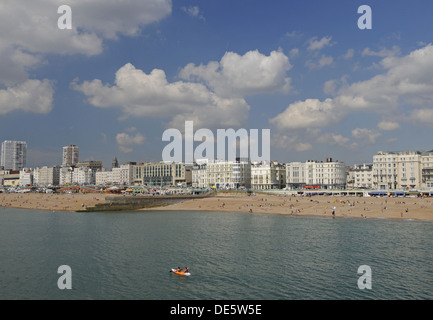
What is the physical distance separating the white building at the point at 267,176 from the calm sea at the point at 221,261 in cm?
10033

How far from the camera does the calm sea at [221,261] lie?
992 inches

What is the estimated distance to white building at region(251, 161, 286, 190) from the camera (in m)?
155

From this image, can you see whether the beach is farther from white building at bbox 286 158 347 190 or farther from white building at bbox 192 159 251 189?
white building at bbox 192 159 251 189

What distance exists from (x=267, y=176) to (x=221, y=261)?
124 m

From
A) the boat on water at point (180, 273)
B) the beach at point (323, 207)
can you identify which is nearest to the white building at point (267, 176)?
the beach at point (323, 207)

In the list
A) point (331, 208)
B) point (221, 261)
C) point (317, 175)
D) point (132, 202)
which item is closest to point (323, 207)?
point (331, 208)

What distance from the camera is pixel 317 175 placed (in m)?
144

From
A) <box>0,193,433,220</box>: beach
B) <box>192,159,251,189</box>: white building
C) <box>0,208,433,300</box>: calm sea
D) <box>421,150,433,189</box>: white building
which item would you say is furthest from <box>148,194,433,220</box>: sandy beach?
<box>192,159,251,189</box>: white building

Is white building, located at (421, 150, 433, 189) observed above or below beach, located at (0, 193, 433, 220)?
above

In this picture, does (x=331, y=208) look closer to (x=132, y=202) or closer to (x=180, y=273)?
(x=132, y=202)

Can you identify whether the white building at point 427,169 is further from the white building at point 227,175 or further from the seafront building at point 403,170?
the white building at point 227,175

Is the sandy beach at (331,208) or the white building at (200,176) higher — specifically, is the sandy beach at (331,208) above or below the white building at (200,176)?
below

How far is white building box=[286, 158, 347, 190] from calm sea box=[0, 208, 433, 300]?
3487 inches
